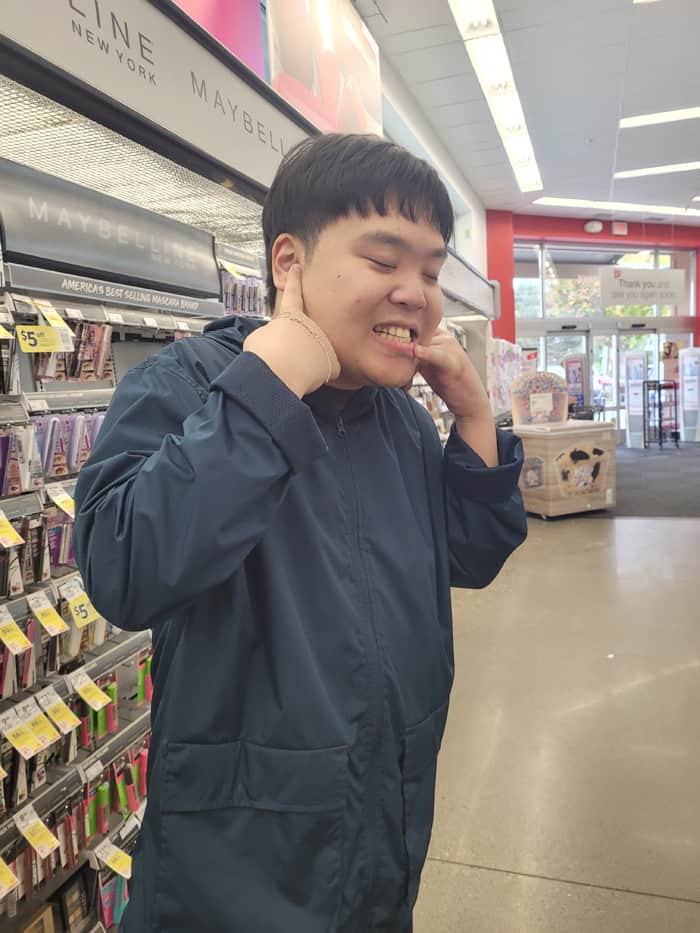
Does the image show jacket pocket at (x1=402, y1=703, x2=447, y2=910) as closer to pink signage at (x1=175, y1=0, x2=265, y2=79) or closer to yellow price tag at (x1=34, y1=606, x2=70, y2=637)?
yellow price tag at (x1=34, y1=606, x2=70, y2=637)

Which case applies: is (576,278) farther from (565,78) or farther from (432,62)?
(432,62)

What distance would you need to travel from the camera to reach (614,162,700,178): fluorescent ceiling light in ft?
33.2

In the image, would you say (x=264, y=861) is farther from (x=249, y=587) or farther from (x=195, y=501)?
(x=195, y=501)

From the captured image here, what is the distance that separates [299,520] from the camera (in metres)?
0.79

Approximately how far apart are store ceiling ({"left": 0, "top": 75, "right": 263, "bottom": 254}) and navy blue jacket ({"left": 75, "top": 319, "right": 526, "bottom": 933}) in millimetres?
1036

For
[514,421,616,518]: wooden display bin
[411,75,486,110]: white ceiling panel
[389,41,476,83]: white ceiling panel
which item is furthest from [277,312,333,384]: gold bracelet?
[411,75,486,110]: white ceiling panel

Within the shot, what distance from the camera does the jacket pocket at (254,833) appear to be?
2.45 ft

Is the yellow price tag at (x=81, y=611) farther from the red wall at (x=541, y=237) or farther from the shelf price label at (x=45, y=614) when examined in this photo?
the red wall at (x=541, y=237)

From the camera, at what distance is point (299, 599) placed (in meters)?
0.78

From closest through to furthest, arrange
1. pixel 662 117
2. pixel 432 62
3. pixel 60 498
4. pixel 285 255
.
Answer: pixel 285 255 < pixel 60 498 < pixel 432 62 < pixel 662 117

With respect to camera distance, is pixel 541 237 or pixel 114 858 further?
pixel 541 237

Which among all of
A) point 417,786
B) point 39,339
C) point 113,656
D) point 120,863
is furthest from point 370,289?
point 120,863

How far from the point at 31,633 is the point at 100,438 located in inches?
42.9

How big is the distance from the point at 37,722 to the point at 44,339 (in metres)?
0.92
